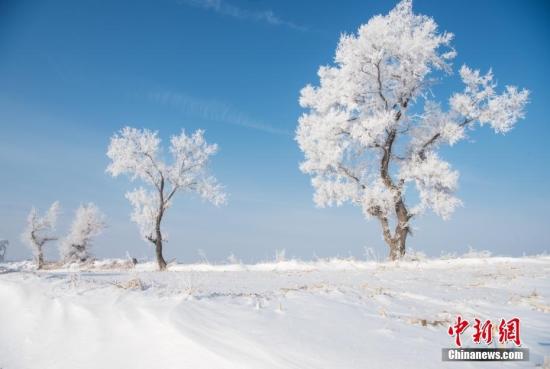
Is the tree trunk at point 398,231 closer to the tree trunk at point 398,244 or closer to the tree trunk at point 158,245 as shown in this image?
the tree trunk at point 398,244

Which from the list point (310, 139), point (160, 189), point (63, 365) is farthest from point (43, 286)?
point (160, 189)

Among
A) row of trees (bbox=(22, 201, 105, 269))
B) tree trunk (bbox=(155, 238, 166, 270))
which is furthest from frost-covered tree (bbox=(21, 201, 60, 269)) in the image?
tree trunk (bbox=(155, 238, 166, 270))

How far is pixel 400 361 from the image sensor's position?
2156 millimetres

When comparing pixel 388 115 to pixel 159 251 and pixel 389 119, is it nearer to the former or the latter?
pixel 389 119

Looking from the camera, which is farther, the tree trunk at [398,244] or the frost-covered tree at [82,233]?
the frost-covered tree at [82,233]

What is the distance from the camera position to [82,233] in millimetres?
47812

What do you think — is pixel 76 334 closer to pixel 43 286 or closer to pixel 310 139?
pixel 43 286

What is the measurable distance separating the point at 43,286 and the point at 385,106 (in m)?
14.0

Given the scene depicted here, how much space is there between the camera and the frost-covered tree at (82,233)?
46.8 meters

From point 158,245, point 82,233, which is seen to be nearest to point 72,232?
point 82,233

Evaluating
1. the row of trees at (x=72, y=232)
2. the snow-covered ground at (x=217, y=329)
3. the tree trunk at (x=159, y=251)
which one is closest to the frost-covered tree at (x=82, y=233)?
the row of trees at (x=72, y=232)

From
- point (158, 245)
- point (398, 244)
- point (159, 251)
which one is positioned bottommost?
point (159, 251)

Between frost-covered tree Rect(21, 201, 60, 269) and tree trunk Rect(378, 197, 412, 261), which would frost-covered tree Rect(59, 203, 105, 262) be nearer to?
frost-covered tree Rect(21, 201, 60, 269)

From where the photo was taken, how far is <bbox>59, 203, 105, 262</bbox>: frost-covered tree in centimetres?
4684
